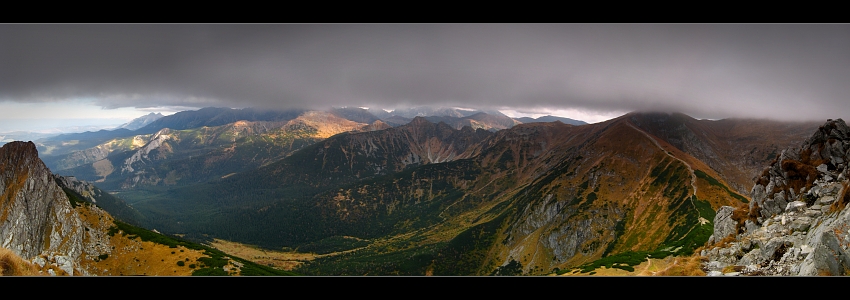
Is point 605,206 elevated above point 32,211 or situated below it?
below

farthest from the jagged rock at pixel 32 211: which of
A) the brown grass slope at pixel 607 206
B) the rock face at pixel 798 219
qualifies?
the brown grass slope at pixel 607 206

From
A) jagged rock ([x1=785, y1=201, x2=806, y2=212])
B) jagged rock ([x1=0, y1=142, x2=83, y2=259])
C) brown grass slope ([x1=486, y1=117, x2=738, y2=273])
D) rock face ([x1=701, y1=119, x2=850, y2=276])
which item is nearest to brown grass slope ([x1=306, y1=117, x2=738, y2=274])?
brown grass slope ([x1=486, y1=117, x2=738, y2=273])

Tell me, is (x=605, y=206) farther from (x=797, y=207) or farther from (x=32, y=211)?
(x=32, y=211)

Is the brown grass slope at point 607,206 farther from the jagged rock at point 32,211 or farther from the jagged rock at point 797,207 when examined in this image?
the jagged rock at point 32,211

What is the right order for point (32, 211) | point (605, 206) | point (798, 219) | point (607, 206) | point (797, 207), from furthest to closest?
point (605, 206) < point (607, 206) < point (32, 211) < point (797, 207) < point (798, 219)

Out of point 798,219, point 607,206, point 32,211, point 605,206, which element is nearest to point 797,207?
point 798,219

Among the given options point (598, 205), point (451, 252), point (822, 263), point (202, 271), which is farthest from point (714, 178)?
point (202, 271)
